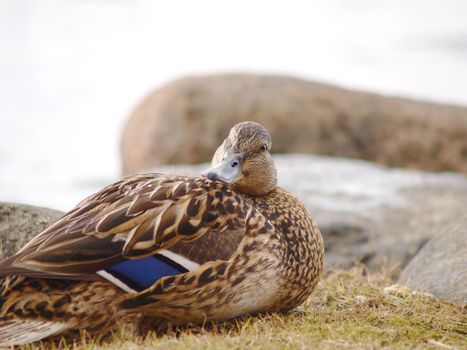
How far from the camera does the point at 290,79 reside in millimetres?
16406

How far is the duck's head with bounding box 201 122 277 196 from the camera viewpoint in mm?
→ 4852

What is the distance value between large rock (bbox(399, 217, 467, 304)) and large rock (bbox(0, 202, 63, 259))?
95.7 inches

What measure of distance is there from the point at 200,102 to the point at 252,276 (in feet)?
37.9

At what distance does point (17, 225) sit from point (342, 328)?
230 cm

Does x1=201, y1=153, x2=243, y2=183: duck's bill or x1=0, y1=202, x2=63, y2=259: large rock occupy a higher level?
x1=201, y1=153, x2=243, y2=183: duck's bill

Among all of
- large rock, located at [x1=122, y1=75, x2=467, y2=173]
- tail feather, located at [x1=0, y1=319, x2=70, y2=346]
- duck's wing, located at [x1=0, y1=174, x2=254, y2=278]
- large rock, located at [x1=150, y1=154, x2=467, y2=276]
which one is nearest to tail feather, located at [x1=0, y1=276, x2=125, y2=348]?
tail feather, located at [x1=0, y1=319, x2=70, y2=346]

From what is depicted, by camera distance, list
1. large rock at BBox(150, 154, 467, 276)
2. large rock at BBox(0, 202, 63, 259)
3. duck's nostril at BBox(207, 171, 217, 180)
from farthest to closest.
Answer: large rock at BBox(150, 154, 467, 276)
large rock at BBox(0, 202, 63, 259)
duck's nostril at BBox(207, 171, 217, 180)

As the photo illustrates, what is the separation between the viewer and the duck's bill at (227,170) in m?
4.62

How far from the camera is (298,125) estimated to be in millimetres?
15414

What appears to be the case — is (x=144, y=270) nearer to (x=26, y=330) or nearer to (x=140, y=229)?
(x=140, y=229)

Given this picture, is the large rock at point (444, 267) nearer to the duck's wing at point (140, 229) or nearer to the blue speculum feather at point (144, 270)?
the duck's wing at point (140, 229)

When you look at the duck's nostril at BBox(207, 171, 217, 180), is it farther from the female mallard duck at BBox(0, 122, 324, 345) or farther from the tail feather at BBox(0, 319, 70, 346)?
the tail feather at BBox(0, 319, 70, 346)

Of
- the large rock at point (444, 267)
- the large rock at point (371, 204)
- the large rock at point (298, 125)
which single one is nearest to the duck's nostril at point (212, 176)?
the large rock at point (444, 267)

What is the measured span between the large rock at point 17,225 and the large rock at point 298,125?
9.76 m
